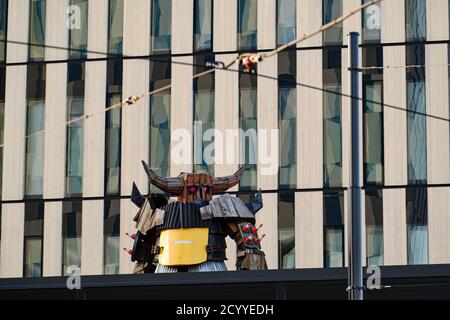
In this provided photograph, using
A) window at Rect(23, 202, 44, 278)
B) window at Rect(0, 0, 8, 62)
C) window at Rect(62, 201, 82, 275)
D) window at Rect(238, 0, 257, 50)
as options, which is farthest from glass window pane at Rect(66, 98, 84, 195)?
window at Rect(238, 0, 257, 50)

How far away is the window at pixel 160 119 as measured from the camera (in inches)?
1684

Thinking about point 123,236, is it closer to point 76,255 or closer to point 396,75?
point 76,255

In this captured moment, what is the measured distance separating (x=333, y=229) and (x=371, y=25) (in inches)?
235

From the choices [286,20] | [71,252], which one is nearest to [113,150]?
[71,252]

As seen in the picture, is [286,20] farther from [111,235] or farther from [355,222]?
[355,222]

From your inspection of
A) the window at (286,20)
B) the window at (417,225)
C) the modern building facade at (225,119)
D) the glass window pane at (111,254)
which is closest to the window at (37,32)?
the modern building facade at (225,119)

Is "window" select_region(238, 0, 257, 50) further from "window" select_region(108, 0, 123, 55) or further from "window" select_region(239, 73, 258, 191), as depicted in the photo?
"window" select_region(108, 0, 123, 55)

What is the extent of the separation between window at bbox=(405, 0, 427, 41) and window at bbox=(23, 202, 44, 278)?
39.4ft

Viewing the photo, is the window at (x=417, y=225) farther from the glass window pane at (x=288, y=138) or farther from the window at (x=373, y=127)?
the glass window pane at (x=288, y=138)

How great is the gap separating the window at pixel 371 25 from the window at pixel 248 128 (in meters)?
3.45

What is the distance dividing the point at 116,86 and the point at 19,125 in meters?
3.36

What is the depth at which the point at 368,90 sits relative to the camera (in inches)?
1647

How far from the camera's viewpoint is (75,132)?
144 feet

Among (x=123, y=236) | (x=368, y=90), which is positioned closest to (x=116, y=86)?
(x=123, y=236)
